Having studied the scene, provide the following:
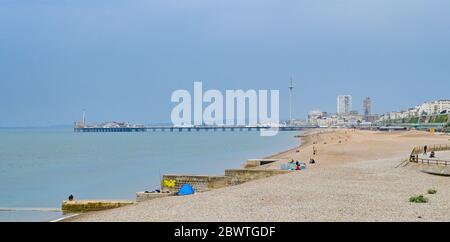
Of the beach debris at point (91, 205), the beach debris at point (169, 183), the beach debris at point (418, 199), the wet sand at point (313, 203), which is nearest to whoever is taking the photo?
the wet sand at point (313, 203)

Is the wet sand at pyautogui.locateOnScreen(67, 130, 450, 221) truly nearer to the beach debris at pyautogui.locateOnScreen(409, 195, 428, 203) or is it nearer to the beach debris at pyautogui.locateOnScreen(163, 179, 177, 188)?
the beach debris at pyautogui.locateOnScreen(409, 195, 428, 203)

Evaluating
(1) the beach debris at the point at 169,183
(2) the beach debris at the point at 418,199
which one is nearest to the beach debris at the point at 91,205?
(1) the beach debris at the point at 169,183

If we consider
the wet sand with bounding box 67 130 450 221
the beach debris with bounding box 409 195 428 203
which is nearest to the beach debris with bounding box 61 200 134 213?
the wet sand with bounding box 67 130 450 221

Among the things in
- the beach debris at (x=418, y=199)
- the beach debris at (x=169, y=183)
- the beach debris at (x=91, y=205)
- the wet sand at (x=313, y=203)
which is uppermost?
the beach debris at (x=418, y=199)

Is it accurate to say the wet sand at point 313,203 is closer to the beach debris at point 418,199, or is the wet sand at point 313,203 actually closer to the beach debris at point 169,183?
the beach debris at point 418,199

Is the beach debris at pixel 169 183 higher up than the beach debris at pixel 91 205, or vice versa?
the beach debris at pixel 169 183

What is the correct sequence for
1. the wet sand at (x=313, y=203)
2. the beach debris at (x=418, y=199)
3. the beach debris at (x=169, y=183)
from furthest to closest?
the beach debris at (x=169, y=183)
the beach debris at (x=418, y=199)
the wet sand at (x=313, y=203)

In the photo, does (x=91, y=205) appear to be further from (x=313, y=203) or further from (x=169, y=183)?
(x=313, y=203)

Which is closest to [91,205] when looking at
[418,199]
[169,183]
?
[169,183]

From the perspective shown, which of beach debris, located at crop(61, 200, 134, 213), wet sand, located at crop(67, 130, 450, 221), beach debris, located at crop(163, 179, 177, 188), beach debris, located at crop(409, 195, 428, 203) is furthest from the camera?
beach debris, located at crop(163, 179, 177, 188)

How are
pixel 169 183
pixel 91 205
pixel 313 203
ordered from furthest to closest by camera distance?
pixel 169 183, pixel 91 205, pixel 313 203

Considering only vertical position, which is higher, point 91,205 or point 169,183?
point 169,183

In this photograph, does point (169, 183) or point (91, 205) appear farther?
point (169, 183)

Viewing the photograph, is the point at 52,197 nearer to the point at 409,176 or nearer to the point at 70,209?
the point at 70,209
